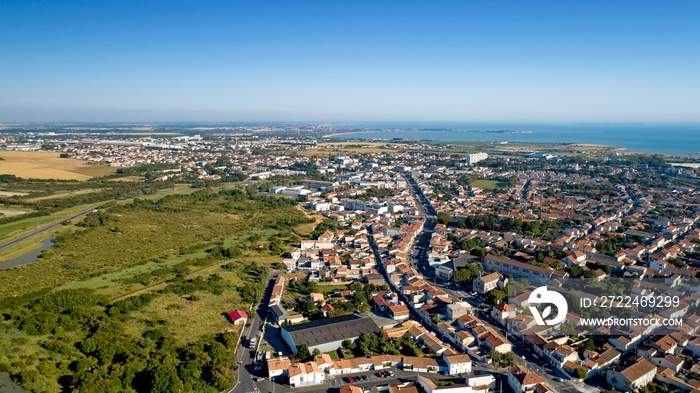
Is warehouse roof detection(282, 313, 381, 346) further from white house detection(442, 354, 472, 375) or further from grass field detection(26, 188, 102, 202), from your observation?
grass field detection(26, 188, 102, 202)

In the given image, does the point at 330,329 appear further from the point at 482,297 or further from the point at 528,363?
the point at 482,297

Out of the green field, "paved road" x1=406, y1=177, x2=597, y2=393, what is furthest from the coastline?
the green field

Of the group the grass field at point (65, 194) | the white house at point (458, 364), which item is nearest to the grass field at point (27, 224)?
the grass field at point (65, 194)

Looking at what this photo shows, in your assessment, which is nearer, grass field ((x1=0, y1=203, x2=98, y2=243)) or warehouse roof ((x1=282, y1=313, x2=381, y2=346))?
warehouse roof ((x1=282, y1=313, x2=381, y2=346))

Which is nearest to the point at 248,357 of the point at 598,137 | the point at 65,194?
the point at 65,194

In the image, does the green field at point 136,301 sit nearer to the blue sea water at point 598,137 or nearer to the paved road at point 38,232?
the paved road at point 38,232

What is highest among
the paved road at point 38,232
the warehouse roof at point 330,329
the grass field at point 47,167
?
the grass field at point 47,167
